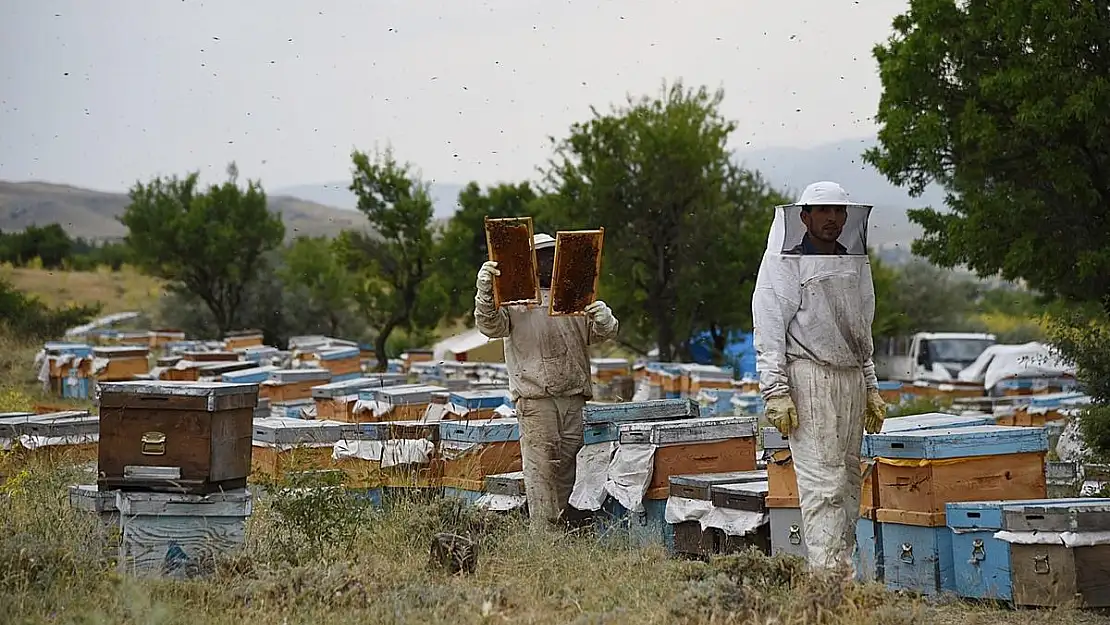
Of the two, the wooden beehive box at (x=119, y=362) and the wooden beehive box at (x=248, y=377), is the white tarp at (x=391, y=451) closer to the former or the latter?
the wooden beehive box at (x=248, y=377)

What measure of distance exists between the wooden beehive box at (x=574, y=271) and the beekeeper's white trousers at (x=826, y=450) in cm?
172

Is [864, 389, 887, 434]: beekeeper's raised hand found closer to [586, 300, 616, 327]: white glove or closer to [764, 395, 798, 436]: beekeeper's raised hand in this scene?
[764, 395, 798, 436]: beekeeper's raised hand

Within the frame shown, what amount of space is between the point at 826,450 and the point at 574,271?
205 centimetres

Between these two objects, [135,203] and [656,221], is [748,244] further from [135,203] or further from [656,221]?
[135,203]

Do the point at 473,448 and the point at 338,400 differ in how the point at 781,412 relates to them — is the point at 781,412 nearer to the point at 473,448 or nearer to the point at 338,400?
the point at 473,448

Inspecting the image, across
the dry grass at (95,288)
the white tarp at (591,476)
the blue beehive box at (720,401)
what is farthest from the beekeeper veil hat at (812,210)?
the dry grass at (95,288)

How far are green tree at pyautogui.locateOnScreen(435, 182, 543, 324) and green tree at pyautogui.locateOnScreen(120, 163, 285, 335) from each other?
5.47 meters

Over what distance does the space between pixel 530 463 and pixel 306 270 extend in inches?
1181

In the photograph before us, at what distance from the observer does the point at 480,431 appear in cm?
757

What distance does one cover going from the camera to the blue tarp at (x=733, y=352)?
25.9 meters

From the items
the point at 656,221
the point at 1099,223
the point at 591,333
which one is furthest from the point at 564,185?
the point at 591,333

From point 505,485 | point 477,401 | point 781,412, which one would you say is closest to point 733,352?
point 477,401

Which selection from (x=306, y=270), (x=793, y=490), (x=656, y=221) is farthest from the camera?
(x=306, y=270)

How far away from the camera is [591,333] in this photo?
7.33 metres
